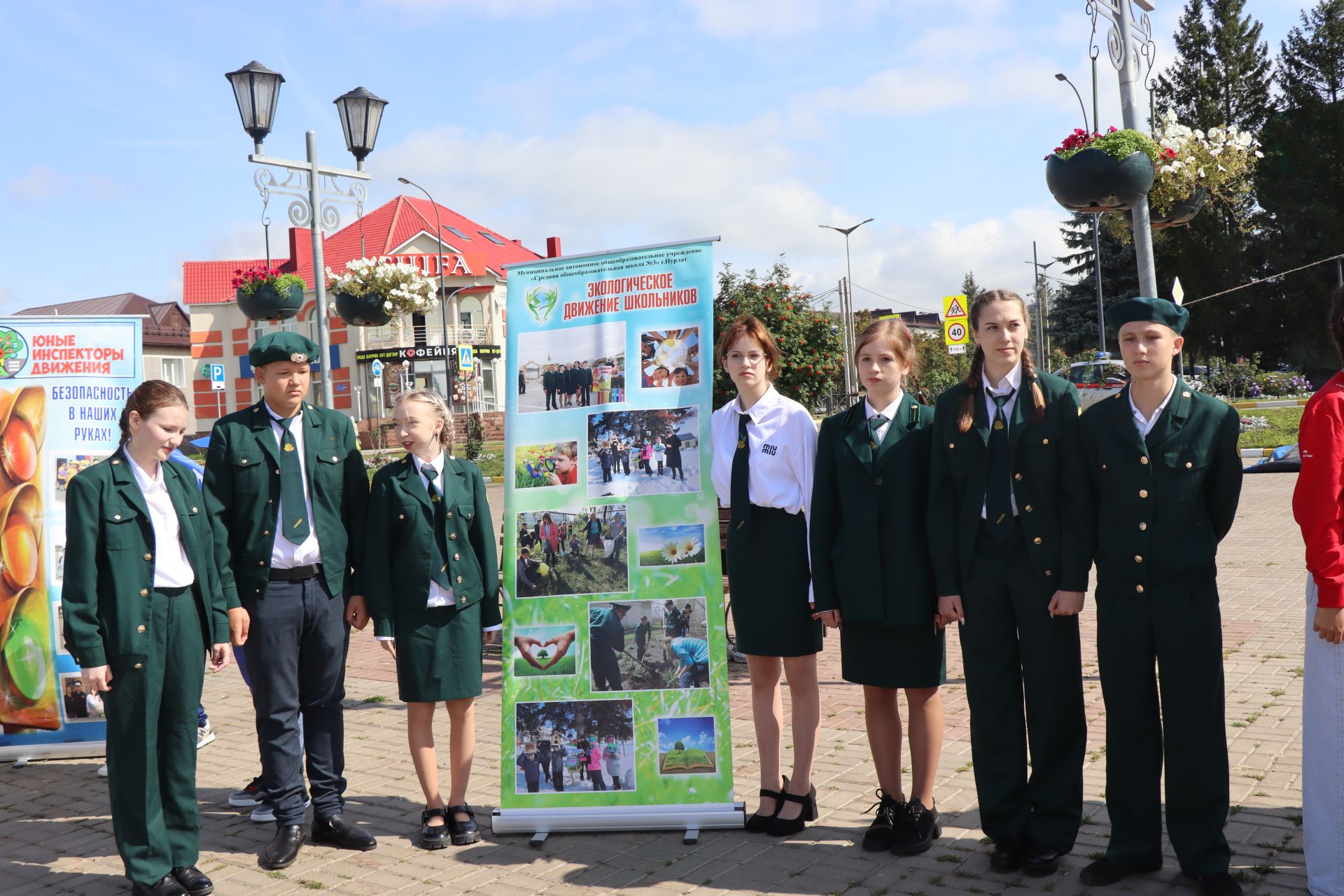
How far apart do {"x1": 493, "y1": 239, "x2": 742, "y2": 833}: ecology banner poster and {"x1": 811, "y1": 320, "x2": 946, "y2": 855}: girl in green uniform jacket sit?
24.4 inches

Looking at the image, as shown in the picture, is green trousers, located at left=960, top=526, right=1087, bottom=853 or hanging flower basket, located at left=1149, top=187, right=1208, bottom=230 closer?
green trousers, located at left=960, top=526, right=1087, bottom=853

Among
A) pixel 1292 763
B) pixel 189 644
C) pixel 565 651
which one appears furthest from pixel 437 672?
pixel 1292 763

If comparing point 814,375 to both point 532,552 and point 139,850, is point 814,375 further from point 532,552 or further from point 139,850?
point 139,850

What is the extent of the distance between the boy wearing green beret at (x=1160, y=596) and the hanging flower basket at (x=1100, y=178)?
8.81 feet

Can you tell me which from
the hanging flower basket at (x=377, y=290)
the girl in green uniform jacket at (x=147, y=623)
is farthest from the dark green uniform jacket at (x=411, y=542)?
the hanging flower basket at (x=377, y=290)

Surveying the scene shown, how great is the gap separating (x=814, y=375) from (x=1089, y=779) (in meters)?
8.53

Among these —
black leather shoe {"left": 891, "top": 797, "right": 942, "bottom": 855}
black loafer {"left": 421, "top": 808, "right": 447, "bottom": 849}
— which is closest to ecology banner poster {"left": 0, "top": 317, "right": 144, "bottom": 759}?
black loafer {"left": 421, "top": 808, "right": 447, "bottom": 849}

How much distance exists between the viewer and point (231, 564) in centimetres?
466

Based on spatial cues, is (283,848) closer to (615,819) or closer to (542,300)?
(615,819)

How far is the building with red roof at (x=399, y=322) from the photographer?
5781 centimetres

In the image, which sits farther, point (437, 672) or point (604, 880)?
point (437, 672)

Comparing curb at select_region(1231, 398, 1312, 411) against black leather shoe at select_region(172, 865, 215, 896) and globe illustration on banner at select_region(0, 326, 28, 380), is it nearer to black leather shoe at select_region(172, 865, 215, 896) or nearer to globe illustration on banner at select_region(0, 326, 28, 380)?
globe illustration on banner at select_region(0, 326, 28, 380)

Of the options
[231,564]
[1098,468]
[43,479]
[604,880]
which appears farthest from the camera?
[43,479]

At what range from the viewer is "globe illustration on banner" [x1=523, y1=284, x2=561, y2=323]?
5.13m
